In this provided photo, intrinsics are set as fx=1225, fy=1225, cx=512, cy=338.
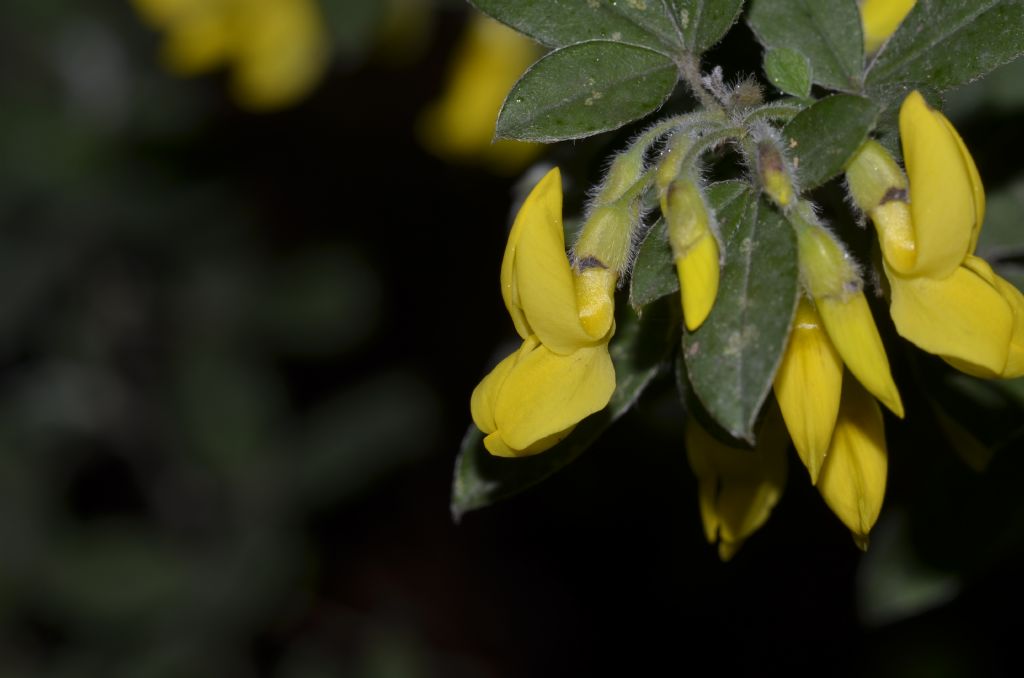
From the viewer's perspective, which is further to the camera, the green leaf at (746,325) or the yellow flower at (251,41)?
the yellow flower at (251,41)

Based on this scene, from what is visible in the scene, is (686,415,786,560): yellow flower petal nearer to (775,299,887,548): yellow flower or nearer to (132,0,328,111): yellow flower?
(775,299,887,548): yellow flower

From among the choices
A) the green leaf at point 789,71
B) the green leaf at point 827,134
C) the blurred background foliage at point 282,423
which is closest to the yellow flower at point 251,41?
the blurred background foliage at point 282,423

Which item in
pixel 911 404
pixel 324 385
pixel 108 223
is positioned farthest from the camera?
pixel 324 385

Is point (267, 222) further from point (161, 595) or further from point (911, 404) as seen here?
point (911, 404)

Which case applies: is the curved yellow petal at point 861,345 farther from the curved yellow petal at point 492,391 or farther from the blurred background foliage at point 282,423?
the blurred background foliage at point 282,423

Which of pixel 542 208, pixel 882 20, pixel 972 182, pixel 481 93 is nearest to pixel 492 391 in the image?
pixel 542 208

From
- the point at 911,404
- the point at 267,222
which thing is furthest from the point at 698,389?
the point at 267,222

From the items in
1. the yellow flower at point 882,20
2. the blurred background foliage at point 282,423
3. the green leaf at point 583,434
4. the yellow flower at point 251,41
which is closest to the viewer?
the green leaf at point 583,434
